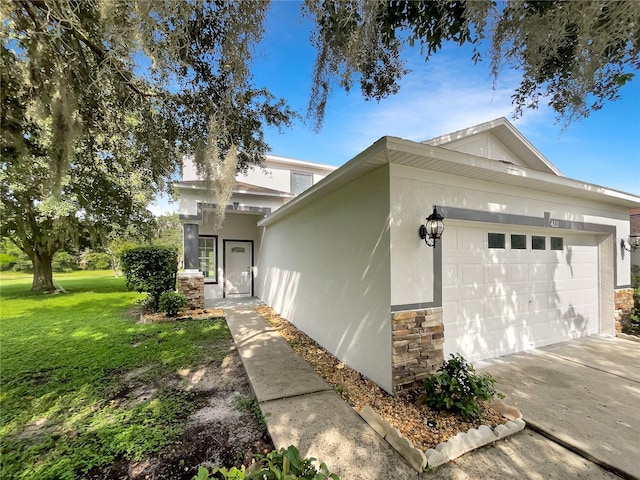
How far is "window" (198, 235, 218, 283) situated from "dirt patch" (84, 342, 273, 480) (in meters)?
6.37

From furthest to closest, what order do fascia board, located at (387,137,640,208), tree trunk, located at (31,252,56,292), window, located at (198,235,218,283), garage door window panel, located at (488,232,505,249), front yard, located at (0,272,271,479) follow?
tree trunk, located at (31,252,56,292)
window, located at (198,235,218,283)
garage door window panel, located at (488,232,505,249)
fascia board, located at (387,137,640,208)
front yard, located at (0,272,271,479)

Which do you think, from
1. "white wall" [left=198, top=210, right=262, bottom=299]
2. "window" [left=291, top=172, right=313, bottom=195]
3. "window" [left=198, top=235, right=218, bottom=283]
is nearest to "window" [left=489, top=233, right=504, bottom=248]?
"white wall" [left=198, top=210, right=262, bottom=299]

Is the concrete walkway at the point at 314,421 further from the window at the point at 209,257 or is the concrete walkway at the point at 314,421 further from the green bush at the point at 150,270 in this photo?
the window at the point at 209,257

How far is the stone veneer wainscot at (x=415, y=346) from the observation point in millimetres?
3242

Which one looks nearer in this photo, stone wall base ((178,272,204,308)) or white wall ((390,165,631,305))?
white wall ((390,165,631,305))

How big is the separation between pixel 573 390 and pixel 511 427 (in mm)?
1488

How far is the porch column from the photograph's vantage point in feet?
26.8

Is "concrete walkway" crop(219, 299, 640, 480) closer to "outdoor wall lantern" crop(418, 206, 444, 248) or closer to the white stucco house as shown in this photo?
the white stucco house

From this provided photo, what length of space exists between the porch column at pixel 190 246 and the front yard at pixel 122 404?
2.47 metres

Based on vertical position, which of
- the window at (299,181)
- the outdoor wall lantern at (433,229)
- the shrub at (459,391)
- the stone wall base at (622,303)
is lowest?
the shrub at (459,391)

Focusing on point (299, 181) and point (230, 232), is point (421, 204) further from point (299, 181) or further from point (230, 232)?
point (299, 181)

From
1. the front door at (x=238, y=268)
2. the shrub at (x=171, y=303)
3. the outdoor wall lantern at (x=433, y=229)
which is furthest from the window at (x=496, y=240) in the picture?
the front door at (x=238, y=268)

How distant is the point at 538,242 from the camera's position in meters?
4.86

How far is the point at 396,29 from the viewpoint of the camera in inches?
94.8
